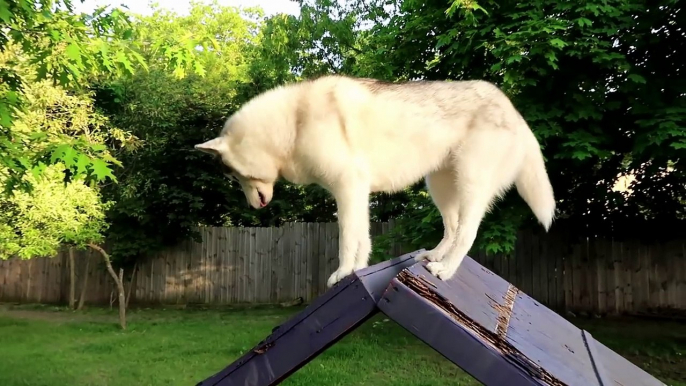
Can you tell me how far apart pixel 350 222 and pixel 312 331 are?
50 cm

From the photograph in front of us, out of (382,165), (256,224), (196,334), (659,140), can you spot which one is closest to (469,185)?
(382,165)

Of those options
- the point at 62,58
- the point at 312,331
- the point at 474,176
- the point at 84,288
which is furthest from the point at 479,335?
the point at 84,288

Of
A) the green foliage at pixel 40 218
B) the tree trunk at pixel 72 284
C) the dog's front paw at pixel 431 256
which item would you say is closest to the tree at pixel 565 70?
the dog's front paw at pixel 431 256

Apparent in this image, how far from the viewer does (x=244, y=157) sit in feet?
8.52

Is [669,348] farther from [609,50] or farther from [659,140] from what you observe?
[609,50]

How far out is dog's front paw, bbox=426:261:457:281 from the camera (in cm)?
252

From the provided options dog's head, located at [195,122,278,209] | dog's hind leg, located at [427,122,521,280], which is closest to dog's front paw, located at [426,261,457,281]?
dog's hind leg, located at [427,122,521,280]

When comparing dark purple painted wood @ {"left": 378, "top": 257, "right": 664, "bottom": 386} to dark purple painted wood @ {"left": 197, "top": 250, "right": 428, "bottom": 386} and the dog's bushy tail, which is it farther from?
the dog's bushy tail

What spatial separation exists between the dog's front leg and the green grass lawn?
455 cm

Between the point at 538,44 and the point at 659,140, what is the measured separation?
5.36 feet

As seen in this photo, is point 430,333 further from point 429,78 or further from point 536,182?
point 429,78

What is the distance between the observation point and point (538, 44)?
260 inches

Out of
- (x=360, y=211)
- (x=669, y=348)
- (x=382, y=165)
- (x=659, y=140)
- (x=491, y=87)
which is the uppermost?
(x=659, y=140)

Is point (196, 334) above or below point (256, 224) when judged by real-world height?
below
